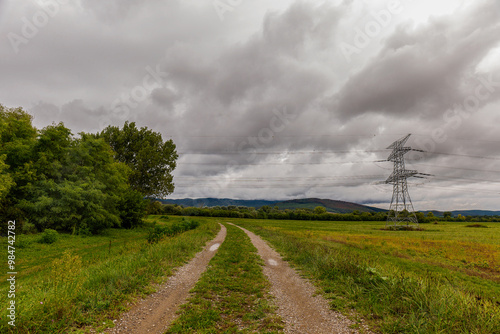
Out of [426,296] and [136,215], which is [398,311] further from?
[136,215]

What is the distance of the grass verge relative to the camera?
5.83 m

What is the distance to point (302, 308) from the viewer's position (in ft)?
23.6

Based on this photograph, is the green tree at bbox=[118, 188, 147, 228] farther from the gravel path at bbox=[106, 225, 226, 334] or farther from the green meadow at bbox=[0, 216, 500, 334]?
the gravel path at bbox=[106, 225, 226, 334]

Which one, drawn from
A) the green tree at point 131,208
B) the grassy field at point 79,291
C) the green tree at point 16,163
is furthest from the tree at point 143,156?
the grassy field at point 79,291

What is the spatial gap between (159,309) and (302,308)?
15.6ft

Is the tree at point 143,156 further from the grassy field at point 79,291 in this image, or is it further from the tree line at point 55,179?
the grassy field at point 79,291

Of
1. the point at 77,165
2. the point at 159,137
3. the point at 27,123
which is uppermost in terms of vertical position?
the point at 159,137

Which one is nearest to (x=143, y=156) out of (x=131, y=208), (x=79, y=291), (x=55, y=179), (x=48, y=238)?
(x=131, y=208)

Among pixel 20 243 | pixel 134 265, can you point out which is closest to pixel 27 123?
pixel 20 243

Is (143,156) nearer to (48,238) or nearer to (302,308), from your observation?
(48,238)

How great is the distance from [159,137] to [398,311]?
50877 mm

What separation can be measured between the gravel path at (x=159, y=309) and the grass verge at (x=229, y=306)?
0.35 meters

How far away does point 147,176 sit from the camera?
4575cm

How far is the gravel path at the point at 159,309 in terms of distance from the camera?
5.69 meters
